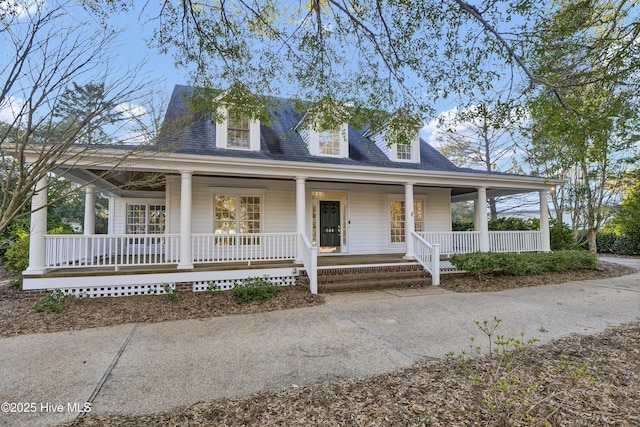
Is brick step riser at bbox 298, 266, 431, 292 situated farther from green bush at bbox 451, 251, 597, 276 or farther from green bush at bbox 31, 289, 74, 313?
green bush at bbox 31, 289, 74, 313

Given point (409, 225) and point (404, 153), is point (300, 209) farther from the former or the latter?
point (404, 153)

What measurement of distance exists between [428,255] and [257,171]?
5.24 meters

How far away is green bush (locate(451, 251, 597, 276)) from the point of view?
8727 millimetres

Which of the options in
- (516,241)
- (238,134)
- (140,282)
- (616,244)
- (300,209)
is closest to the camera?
(140,282)

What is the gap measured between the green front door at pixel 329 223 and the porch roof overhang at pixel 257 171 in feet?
5.93

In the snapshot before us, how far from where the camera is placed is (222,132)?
A: 355 inches

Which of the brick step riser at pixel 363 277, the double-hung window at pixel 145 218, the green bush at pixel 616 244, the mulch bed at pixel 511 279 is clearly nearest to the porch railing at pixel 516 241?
the mulch bed at pixel 511 279

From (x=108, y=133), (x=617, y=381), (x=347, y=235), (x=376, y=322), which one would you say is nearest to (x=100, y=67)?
(x=108, y=133)

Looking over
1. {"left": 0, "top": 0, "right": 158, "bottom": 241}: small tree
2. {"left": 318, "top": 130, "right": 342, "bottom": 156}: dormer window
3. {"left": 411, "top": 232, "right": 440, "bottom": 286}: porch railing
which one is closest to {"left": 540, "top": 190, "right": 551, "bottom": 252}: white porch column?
{"left": 411, "top": 232, "right": 440, "bottom": 286}: porch railing

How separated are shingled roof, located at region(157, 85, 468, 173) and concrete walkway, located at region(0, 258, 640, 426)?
3.85m

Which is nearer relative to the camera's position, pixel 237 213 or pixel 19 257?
pixel 19 257

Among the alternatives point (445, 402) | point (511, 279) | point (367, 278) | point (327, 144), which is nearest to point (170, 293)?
point (367, 278)

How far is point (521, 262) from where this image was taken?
9156 millimetres

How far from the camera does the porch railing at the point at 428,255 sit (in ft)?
28.0
